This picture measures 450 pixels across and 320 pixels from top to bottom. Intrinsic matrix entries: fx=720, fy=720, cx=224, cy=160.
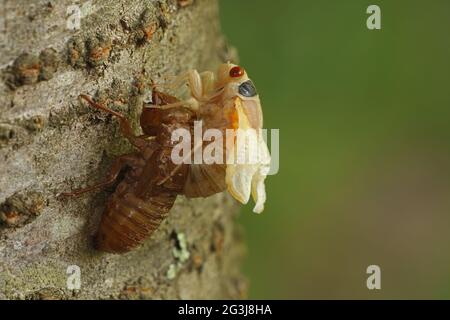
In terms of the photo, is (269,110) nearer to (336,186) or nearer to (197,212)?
(336,186)

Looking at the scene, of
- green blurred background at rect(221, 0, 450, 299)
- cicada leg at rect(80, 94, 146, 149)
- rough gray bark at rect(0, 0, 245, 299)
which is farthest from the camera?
green blurred background at rect(221, 0, 450, 299)

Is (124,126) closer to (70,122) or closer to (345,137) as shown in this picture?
(70,122)

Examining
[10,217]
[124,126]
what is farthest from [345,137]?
[10,217]

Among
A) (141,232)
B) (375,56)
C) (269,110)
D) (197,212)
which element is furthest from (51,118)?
(375,56)

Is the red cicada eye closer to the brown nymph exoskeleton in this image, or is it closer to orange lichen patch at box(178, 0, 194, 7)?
the brown nymph exoskeleton

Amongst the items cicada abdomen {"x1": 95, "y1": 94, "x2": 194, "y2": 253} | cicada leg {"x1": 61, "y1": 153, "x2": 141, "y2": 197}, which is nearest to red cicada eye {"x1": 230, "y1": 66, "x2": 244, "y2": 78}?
cicada abdomen {"x1": 95, "y1": 94, "x2": 194, "y2": 253}
